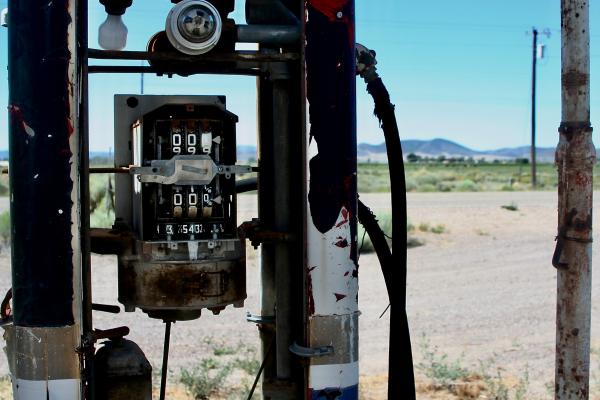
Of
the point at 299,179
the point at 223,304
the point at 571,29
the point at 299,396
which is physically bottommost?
the point at 299,396

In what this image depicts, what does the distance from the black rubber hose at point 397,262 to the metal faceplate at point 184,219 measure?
57cm

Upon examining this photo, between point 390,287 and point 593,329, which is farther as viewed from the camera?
point 593,329

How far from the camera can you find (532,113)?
114 ft

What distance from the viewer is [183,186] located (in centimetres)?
297

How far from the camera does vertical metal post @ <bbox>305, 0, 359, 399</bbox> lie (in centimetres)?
291

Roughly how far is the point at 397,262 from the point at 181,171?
917 mm

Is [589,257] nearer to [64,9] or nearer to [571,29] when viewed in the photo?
[571,29]

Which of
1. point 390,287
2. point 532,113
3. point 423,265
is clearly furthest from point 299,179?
point 532,113

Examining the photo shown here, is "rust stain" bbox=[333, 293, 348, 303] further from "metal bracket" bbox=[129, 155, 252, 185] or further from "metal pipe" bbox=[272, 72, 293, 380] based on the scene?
"metal bracket" bbox=[129, 155, 252, 185]

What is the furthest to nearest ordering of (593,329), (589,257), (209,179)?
1. (593,329)
2. (589,257)
3. (209,179)

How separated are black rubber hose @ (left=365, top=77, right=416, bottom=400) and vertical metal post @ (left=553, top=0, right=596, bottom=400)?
0.56 meters

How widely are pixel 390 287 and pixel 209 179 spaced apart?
2.75 ft

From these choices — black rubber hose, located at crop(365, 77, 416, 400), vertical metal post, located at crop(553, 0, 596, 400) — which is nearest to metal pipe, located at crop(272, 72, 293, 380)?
black rubber hose, located at crop(365, 77, 416, 400)

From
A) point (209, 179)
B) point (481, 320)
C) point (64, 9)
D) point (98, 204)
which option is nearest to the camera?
point (64, 9)
